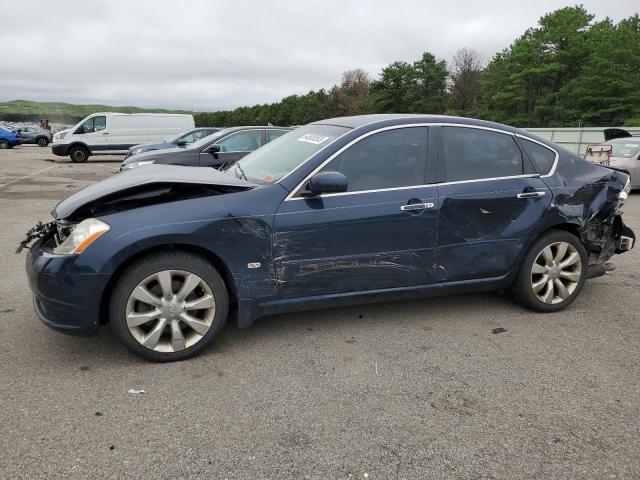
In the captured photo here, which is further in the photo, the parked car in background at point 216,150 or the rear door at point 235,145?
the rear door at point 235,145

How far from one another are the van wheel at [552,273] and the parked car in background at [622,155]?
31.7 feet

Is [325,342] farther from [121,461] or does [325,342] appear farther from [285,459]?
[121,461]

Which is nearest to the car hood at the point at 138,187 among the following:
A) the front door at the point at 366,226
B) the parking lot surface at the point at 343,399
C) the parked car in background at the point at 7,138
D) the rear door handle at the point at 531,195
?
the front door at the point at 366,226

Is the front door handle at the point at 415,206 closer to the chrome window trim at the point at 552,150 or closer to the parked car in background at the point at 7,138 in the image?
the chrome window trim at the point at 552,150

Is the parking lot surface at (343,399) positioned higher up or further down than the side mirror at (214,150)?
further down

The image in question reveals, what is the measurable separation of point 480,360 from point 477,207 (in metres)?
1.19

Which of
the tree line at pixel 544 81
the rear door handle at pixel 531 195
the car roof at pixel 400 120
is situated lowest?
the rear door handle at pixel 531 195

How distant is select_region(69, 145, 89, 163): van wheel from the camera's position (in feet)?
73.0

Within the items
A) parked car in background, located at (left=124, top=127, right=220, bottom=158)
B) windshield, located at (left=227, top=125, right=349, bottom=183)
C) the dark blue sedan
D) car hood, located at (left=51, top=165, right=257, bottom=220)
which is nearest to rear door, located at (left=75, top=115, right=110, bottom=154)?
parked car in background, located at (left=124, top=127, right=220, bottom=158)

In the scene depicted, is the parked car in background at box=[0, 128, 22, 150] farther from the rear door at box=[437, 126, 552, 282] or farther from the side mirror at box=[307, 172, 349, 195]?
the rear door at box=[437, 126, 552, 282]

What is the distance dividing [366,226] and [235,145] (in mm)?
7520

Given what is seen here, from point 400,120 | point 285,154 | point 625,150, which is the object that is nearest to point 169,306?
point 285,154

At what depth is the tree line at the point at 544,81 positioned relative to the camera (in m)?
37.9

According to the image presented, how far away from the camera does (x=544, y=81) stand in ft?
153
